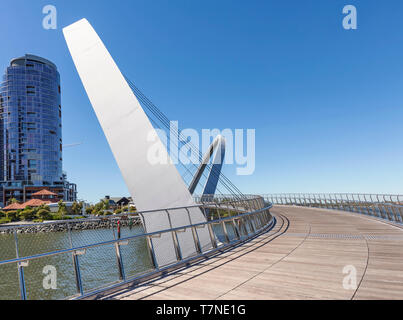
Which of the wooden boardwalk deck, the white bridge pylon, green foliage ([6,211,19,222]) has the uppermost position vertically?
the white bridge pylon

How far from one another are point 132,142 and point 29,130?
116270mm

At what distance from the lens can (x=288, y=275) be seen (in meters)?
5.19

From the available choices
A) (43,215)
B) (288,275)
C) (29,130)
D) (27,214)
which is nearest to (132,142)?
(288,275)

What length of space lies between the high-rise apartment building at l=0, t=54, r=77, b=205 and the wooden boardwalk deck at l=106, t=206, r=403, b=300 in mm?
109813

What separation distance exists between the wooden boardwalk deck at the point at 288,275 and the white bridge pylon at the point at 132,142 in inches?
146

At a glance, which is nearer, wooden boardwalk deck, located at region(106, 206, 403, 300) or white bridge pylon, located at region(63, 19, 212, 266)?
wooden boardwalk deck, located at region(106, 206, 403, 300)

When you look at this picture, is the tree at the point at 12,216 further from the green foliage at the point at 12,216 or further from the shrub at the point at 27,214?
the shrub at the point at 27,214

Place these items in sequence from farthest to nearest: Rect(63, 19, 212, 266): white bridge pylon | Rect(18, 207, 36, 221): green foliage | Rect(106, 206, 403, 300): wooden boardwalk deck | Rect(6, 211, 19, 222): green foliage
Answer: Rect(6, 211, 19, 222): green foliage
Rect(18, 207, 36, 221): green foliage
Rect(63, 19, 212, 266): white bridge pylon
Rect(106, 206, 403, 300): wooden boardwalk deck

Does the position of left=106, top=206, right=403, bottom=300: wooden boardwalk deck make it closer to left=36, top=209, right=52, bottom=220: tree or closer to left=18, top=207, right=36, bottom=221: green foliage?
left=36, top=209, right=52, bottom=220: tree

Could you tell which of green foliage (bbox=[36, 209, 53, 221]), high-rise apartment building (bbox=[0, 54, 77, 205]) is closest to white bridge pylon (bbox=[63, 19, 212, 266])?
green foliage (bbox=[36, 209, 53, 221])

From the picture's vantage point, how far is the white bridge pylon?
1127cm

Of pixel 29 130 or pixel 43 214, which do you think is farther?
pixel 29 130

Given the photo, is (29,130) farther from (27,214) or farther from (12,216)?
(27,214)

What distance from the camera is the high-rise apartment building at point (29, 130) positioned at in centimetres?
10481
